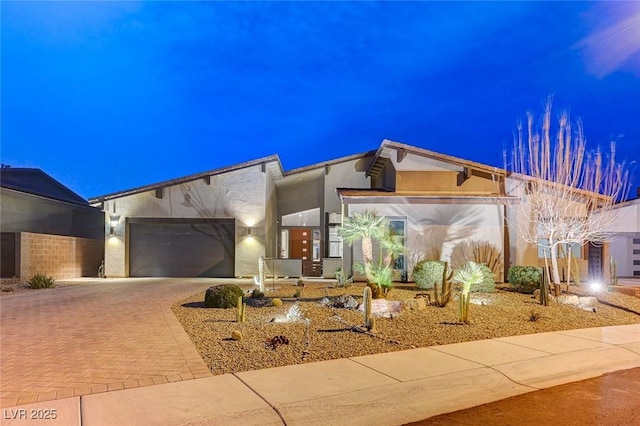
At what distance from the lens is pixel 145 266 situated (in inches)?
820

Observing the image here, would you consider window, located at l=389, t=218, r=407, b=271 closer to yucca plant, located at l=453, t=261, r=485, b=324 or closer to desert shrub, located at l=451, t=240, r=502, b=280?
desert shrub, located at l=451, t=240, r=502, b=280

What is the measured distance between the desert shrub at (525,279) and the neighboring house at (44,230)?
16.7m

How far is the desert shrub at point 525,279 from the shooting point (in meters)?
13.0

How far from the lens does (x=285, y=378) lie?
5578 mm

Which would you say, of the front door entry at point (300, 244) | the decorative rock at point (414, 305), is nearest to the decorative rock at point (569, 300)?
the decorative rock at point (414, 305)

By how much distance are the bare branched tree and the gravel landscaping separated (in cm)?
213

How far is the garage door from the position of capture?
2064cm

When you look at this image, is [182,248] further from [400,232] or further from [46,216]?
[400,232]

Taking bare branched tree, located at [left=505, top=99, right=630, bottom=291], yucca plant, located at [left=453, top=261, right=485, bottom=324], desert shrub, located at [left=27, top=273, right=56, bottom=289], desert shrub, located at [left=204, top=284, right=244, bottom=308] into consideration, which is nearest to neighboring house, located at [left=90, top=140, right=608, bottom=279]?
bare branched tree, located at [left=505, top=99, right=630, bottom=291]

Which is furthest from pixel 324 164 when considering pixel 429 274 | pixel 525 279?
pixel 525 279

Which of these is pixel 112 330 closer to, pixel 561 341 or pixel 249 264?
pixel 561 341

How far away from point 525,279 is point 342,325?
7104mm

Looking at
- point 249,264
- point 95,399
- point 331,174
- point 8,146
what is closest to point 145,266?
point 249,264

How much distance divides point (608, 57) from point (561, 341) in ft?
33.4
